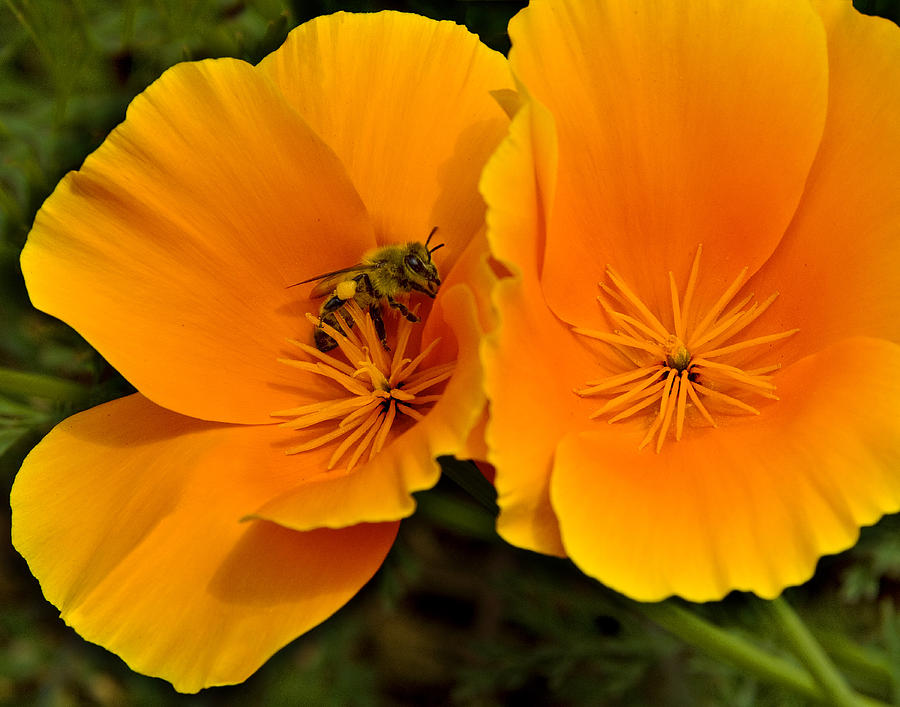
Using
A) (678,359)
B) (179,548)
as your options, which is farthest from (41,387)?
(678,359)

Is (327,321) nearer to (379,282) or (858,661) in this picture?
(379,282)

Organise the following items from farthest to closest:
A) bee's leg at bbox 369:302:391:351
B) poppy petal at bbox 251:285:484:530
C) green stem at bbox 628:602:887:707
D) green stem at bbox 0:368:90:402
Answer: green stem at bbox 0:368:90:402, bee's leg at bbox 369:302:391:351, green stem at bbox 628:602:887:707, poppy petal at bbox 251:285:484:530

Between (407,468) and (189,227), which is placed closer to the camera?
(407,468)

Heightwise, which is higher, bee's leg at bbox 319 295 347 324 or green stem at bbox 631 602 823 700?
bee's leg at bbox 319 295 347 324

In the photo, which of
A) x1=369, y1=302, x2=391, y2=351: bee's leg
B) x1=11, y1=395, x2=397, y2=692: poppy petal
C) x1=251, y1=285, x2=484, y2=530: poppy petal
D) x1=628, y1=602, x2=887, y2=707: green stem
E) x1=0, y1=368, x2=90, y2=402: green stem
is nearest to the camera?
x1=251, y1=285, x2=484, y2=530: poppy petal

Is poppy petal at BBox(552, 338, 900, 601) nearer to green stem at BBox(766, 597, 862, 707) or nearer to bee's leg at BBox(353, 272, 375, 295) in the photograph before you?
green stem at BBox(766, 597, 862, 707)

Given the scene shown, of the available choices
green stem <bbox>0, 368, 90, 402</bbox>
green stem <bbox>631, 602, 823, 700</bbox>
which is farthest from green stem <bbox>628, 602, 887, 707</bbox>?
green stem <bbox>0, 368, 90, 402</bbox>

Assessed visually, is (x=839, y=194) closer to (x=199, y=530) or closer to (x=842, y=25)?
(x=842, y=25)
